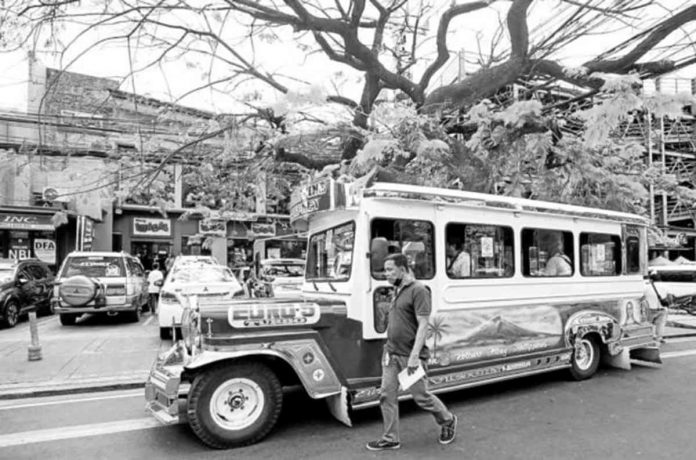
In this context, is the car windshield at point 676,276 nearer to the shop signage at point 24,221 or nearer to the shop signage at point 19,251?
the shop signage at point 24,221

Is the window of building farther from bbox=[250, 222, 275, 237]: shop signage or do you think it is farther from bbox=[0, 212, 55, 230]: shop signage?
bbox=[250, 222, 275, 237]: shop signage

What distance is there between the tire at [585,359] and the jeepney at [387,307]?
0.02 m

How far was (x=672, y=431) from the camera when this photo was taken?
16.9ft

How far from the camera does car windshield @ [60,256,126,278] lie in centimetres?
1347

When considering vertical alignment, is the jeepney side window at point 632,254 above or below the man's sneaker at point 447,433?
above

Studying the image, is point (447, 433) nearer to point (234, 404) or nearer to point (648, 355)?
point (234, 404)

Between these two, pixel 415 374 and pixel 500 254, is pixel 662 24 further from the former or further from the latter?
pixel 415 374

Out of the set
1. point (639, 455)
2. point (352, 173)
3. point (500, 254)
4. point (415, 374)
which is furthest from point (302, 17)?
point (639, 455)

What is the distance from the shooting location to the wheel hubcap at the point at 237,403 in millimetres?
4836

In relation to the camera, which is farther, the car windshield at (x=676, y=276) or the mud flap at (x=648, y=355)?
the car windshield at (x=676, y=276)

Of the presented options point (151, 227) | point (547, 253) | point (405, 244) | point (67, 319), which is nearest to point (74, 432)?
point (405, 244)

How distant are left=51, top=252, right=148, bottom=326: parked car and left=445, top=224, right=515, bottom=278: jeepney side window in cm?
1017

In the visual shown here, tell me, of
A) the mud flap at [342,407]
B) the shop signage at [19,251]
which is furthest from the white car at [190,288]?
the shop signage at [19,251]

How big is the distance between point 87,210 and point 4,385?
57.6 ft
